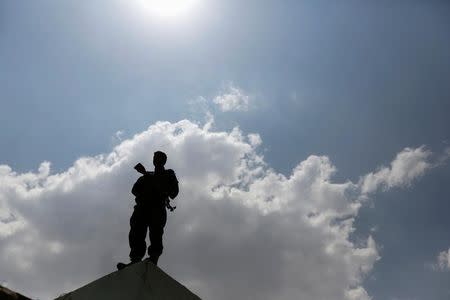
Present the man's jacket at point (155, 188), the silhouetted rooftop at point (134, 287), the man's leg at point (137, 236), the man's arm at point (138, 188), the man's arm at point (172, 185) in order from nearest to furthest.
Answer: the silhouetted rooftop at point (134, 287)
the man's leg at point (137, 236)
the man's jacket at point (155, 188)
the man's arm at point (138, 188)
the man's arm at point (172, 185)

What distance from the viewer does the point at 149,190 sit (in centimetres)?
816

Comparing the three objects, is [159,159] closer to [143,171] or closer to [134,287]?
[143,171]

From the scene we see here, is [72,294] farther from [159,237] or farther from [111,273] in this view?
[159,237]

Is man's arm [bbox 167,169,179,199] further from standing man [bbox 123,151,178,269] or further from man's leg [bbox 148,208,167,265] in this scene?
man's leg [bbox 148,208,167,265]

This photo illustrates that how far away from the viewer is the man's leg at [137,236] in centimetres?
766

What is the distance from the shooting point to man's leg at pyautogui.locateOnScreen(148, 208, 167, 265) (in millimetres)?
7664

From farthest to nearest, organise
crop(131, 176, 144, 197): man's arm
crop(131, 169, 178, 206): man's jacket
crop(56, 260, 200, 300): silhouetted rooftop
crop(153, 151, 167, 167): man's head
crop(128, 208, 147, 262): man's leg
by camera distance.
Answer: crop(153, 151, 167, 167): man's head
crop(131, 176, 144, 197): man's arm
crop(131, 169, 178, 206): man's jacket
crop(128, 208, 147, 262): man's leg
crop(56, 260, 200, 300): silhouetted rooftop

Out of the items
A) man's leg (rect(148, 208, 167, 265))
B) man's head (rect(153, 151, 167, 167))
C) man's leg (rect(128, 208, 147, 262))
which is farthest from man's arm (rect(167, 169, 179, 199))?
man's leg (rect(128, 208, 147, 262))

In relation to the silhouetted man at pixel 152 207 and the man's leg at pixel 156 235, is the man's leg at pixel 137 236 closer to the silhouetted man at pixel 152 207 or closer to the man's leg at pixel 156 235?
the silhouetted man at pixel 152 207

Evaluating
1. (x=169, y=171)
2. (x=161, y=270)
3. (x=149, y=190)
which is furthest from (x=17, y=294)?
(x=169, y=171)

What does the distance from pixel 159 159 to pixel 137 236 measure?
5.49 ft

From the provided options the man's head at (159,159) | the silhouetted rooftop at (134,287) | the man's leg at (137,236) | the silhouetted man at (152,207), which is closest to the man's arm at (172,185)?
the silhouetted man at (152,207)

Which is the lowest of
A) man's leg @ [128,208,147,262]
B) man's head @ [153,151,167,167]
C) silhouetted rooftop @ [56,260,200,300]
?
silhouetted rooftop @ [56,260,200,300]

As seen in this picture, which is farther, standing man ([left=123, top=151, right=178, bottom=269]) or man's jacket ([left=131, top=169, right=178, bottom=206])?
man's jacket ([left=131, top=169, right=178, bottom=206])
